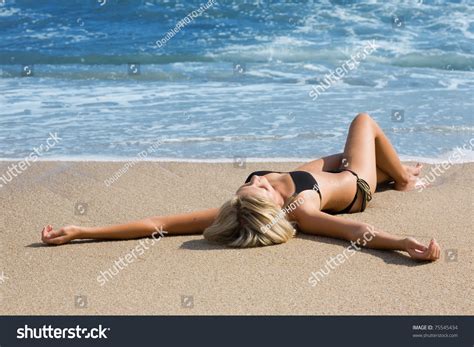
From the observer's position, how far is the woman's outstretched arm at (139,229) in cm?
557

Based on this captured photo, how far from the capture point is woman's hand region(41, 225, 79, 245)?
5551mm

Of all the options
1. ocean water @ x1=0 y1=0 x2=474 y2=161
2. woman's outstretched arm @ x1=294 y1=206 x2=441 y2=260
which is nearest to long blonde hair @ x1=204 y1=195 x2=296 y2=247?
woman's outstretched arm @ x1=294 y1=206 x2=441 y2=260

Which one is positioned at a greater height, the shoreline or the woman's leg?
the woman's leg

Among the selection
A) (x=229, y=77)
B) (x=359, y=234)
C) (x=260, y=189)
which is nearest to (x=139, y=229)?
(x=260, y=189)

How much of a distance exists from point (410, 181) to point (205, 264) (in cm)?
238

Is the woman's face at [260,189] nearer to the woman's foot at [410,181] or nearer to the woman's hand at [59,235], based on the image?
the woman's hand at [59,235]

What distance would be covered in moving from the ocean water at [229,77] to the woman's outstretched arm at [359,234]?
2.29 m

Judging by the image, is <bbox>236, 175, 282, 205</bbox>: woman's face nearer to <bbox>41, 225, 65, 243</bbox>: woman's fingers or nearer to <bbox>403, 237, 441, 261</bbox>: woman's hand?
<bbox>403, 237, 441, 261</bbox>: woman's hand

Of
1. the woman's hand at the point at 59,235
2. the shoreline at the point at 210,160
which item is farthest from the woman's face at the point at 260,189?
the shoreline at the point at 210,160

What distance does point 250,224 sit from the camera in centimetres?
541

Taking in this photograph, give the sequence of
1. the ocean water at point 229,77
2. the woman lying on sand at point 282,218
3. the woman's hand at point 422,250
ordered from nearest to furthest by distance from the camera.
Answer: the woman's hand at point 422,250 < the woman lying on sand at point 282,218 < the ocean water at point 229,77

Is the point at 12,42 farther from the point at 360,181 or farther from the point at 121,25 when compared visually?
the point at 360,181

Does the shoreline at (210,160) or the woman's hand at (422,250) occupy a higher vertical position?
the woman's hand at (422,250)

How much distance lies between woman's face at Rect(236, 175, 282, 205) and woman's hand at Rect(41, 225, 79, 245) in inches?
43.7
